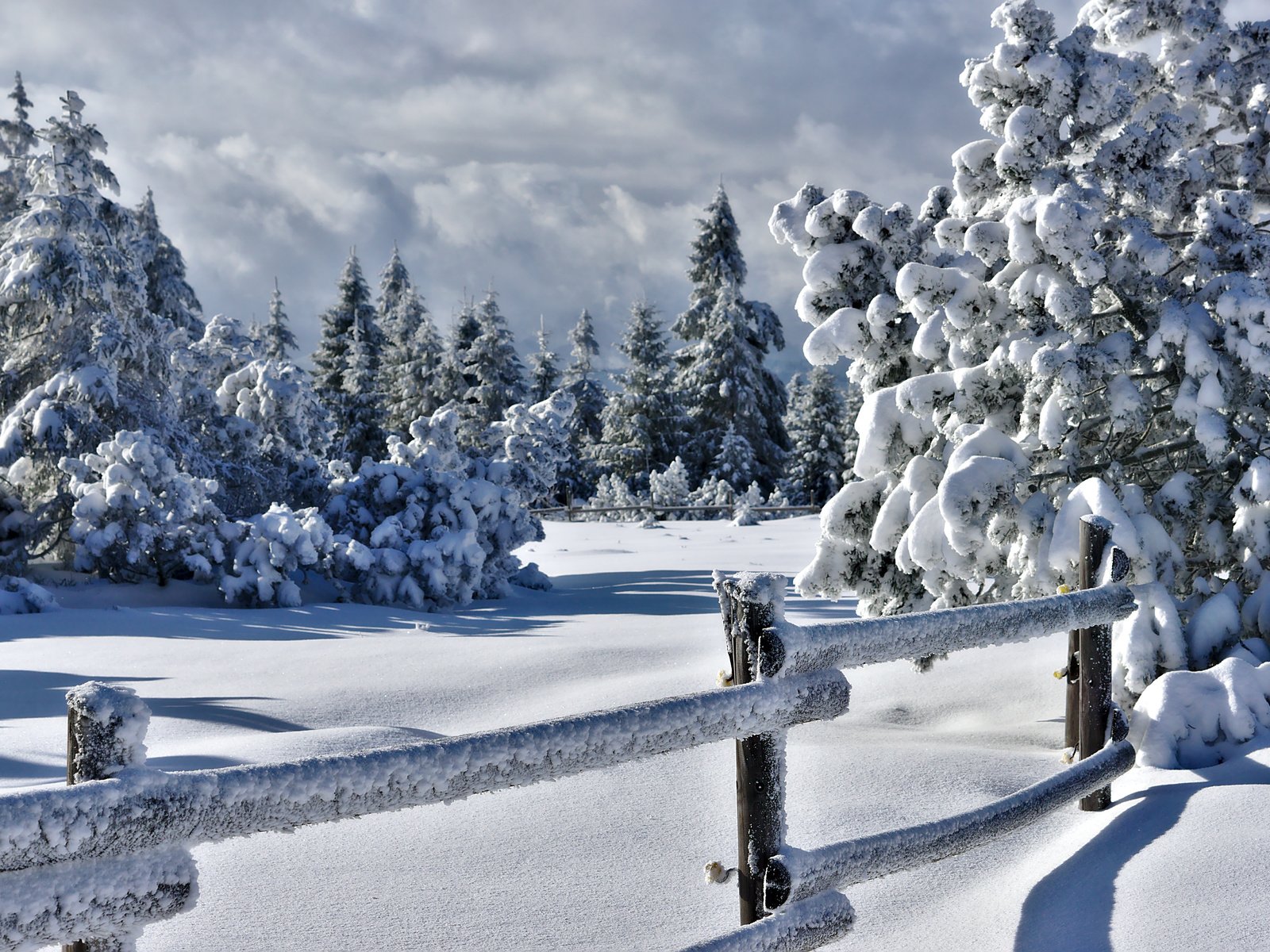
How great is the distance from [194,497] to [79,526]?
4.36 ft

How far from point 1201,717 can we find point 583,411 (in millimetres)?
44042

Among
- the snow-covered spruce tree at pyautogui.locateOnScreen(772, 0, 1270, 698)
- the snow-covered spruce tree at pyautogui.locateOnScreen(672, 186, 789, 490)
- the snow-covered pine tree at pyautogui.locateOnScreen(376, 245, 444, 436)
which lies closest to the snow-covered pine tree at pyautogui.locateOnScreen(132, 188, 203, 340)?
the snow-covered pine tree at pyautogui.locateOnScreen(376, 245, 444, 436)

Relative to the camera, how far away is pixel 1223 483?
5754 millimetres

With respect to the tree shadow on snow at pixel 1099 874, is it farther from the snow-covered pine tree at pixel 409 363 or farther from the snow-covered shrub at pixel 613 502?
the snow-covered pine tree at pixel 409 363

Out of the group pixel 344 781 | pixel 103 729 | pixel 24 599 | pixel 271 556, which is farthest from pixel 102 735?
pixel 24 599

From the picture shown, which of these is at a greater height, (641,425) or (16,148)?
(16,148)

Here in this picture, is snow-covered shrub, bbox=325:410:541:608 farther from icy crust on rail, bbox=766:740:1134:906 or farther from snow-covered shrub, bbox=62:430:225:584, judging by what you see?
icy crust on rail, bbox=766:740:1134:906

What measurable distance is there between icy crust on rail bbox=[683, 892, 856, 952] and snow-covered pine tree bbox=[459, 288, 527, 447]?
131 ft

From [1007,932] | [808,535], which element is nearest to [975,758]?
[1007,932]

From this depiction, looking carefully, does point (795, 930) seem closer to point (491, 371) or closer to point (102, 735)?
point (102, 735)

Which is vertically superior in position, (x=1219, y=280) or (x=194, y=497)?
(x=1219, y=280)

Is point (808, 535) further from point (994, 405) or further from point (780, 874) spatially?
point (780, 874)

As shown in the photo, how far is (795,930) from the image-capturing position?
242 centimetres

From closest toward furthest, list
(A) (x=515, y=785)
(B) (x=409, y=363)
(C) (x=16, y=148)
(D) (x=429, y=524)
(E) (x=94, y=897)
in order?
(E) (x=94, y=897)
(A) (x=515, y=785)
(D) (x=429, y=524)
(C) (x=16, y=148)
(B) (x=409, y=363)
